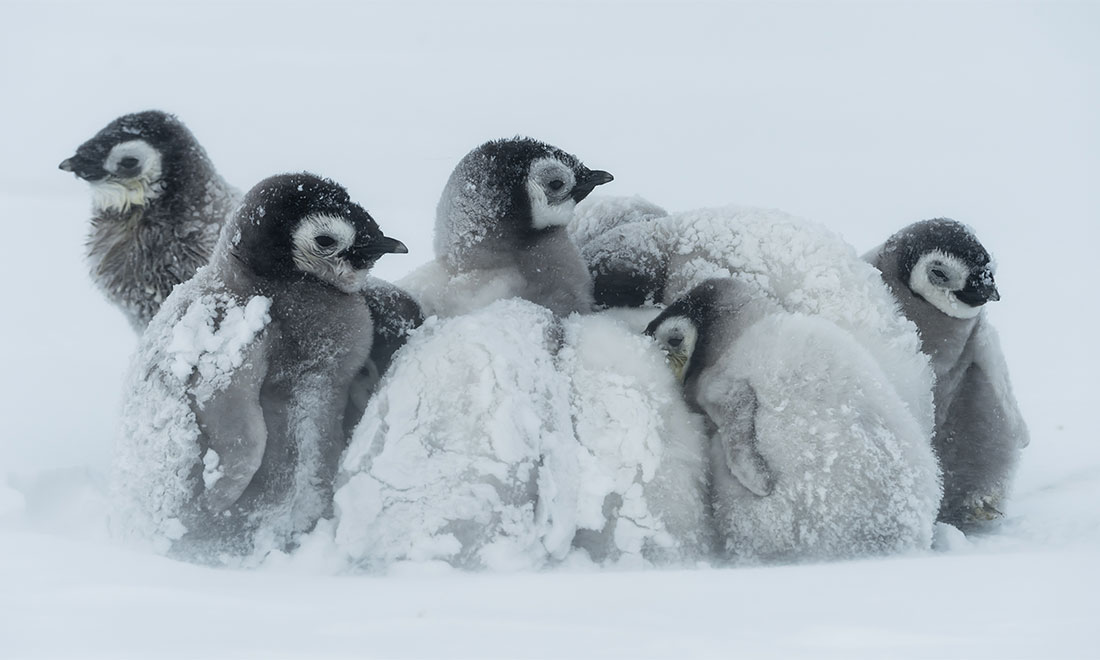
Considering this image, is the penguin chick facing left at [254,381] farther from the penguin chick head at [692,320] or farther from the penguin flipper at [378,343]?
the penguin chick head at [692,320]

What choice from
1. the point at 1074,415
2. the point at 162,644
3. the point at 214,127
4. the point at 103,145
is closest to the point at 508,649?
the point at 162,644

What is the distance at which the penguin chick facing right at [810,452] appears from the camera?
280 centimetres

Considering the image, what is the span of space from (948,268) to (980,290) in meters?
0.12

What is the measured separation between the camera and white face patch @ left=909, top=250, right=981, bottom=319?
132 inches

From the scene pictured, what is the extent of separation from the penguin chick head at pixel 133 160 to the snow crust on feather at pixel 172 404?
1.01 meters

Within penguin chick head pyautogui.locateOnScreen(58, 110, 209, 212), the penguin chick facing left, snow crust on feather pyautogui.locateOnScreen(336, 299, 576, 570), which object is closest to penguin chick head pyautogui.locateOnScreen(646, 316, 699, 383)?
snow crust on feather pyautogui.locateOnScreen(336, 299, 576, 570)

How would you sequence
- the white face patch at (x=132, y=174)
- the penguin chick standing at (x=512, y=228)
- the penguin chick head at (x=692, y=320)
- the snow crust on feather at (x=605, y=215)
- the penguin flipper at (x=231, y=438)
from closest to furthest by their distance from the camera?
the penguin flipper at (x=231, y=438)
the penguin chick head at (x=692, y=320)
the penguin chick standing at (x=512, y=228)
the white face patch at (x=132, y=174)
the snow crust on feather at (x=605, y=215)

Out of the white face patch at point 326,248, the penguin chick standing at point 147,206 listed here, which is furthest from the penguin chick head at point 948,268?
the penguin chick standing at point 147,206

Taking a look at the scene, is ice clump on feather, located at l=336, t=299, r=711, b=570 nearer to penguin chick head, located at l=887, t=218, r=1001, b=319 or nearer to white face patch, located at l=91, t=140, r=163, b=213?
penguin chick head, located at l=887, t=218, r=1001, b=319

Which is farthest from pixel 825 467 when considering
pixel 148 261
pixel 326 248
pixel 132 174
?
pixel 132 174

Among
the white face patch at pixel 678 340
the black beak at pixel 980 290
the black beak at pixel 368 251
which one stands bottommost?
the white face patch at pixel 678 340

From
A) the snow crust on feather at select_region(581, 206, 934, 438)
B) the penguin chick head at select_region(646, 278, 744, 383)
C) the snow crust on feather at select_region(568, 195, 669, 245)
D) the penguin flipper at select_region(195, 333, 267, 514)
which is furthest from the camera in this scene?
the snow crust on feather at select_region(568, 195, 669, 245)

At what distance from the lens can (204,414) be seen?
2676mm

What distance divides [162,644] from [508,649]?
1.84ft
